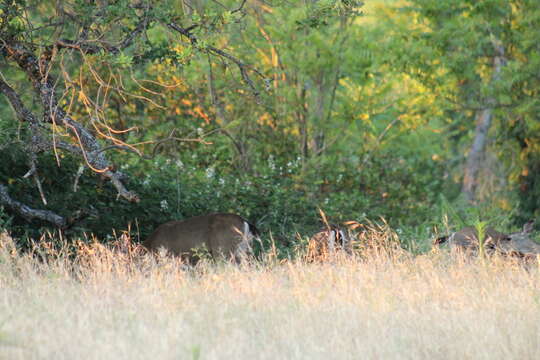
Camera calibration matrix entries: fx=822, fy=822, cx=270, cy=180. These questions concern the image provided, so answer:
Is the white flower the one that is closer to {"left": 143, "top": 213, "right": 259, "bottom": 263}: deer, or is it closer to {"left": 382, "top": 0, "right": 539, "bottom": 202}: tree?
{"left": 143, "top": 213, "right": 259, "bottom": 263}: deer

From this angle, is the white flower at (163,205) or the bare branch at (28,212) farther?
the white flower at (163,205)

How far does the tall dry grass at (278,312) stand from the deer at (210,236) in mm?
2117

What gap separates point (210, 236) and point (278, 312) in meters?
4.27

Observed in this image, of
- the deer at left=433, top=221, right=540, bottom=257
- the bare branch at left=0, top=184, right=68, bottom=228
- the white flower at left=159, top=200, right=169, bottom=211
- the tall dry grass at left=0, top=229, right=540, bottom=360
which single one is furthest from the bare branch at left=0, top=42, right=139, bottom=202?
the deer at left=433, top=221, right=540, bottom=257

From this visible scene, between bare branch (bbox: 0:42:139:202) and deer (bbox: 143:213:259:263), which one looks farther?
deer (bbox: 143:213:259:263)

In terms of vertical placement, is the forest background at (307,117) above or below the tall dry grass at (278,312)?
above

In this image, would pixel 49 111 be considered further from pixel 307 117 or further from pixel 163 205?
pixel 307 117

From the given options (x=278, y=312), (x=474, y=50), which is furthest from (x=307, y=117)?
(x=278, y=312)

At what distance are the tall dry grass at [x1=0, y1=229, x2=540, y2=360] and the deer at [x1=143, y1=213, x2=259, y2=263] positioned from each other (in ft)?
6.94

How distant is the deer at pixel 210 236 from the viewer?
1104cm

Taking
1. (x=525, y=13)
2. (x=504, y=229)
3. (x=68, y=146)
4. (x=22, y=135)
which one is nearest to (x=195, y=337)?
(x=68, y=146)

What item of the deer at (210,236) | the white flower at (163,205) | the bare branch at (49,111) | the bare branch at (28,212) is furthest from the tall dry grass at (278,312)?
the white flower at (163,205)

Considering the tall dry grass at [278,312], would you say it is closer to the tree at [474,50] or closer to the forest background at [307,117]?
the forest background at [307,117]

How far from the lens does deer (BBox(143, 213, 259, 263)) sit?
11.0m
